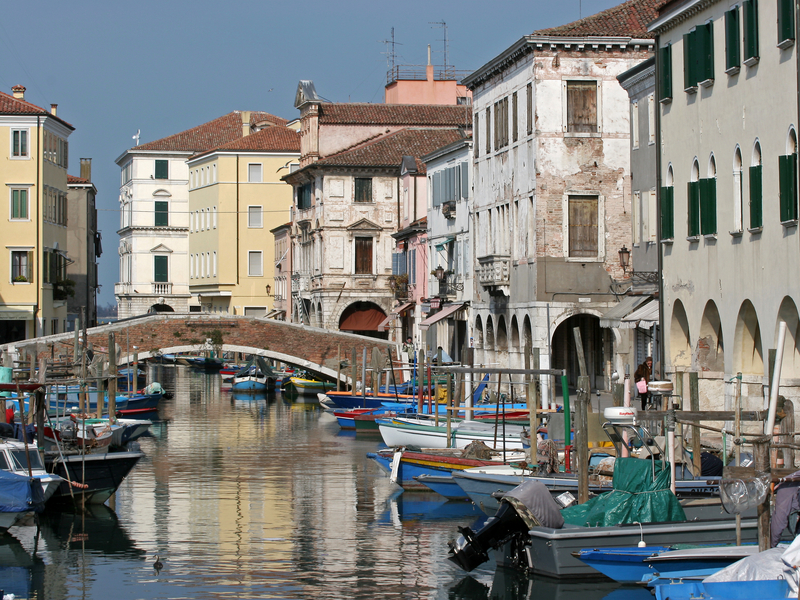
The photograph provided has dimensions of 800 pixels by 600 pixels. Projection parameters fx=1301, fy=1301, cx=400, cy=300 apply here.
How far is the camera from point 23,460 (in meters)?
17.7

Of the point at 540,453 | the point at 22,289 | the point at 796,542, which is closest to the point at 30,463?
the point at 540,453

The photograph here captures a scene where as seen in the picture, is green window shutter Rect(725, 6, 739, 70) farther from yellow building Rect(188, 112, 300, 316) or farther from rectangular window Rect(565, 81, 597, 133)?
yellow building Rect(188, 112, 300, 316)

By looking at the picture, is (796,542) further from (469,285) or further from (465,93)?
(465,93)

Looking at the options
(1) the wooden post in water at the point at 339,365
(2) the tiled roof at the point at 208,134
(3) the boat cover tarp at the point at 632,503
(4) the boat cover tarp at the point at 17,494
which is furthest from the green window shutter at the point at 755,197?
(2) the tiled roof at the point at 208,134

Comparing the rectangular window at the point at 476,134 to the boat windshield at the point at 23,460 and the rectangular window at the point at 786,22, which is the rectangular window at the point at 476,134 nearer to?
the rectangular window at the point at 786,22

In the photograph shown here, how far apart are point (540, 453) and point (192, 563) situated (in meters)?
5.17

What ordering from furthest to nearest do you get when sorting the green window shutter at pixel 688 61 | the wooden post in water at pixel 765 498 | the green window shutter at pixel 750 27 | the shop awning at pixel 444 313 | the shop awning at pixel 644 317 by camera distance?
1. the shop awning at pixel 444 313
2. the shop awning at pixel 644 317
3. the green window shutter at pixel 688 61
4. the green window shutter at pixel 750 27
5. the wooden post in water at pixel 765 498

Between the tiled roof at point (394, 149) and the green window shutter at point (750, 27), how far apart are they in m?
28.1

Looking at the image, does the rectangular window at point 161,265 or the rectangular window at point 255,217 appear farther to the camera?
the rectangular window at point 161,265

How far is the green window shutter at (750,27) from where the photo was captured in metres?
17.9

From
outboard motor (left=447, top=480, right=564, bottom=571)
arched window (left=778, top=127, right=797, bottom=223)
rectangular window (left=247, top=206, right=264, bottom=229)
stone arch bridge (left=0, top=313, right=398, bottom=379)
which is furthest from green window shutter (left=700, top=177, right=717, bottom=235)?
rectangular window (left=247, top=206, right=264, bottom=229)

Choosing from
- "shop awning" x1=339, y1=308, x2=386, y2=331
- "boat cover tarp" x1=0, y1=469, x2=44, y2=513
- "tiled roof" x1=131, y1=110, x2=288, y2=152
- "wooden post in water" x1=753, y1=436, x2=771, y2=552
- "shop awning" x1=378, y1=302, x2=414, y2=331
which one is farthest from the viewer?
"tiled roof" x1=131, y1=110, x2=288, y2=152

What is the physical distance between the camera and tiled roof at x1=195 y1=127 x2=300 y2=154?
60.3 meters

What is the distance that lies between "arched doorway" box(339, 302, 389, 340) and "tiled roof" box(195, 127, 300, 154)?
14296mm
